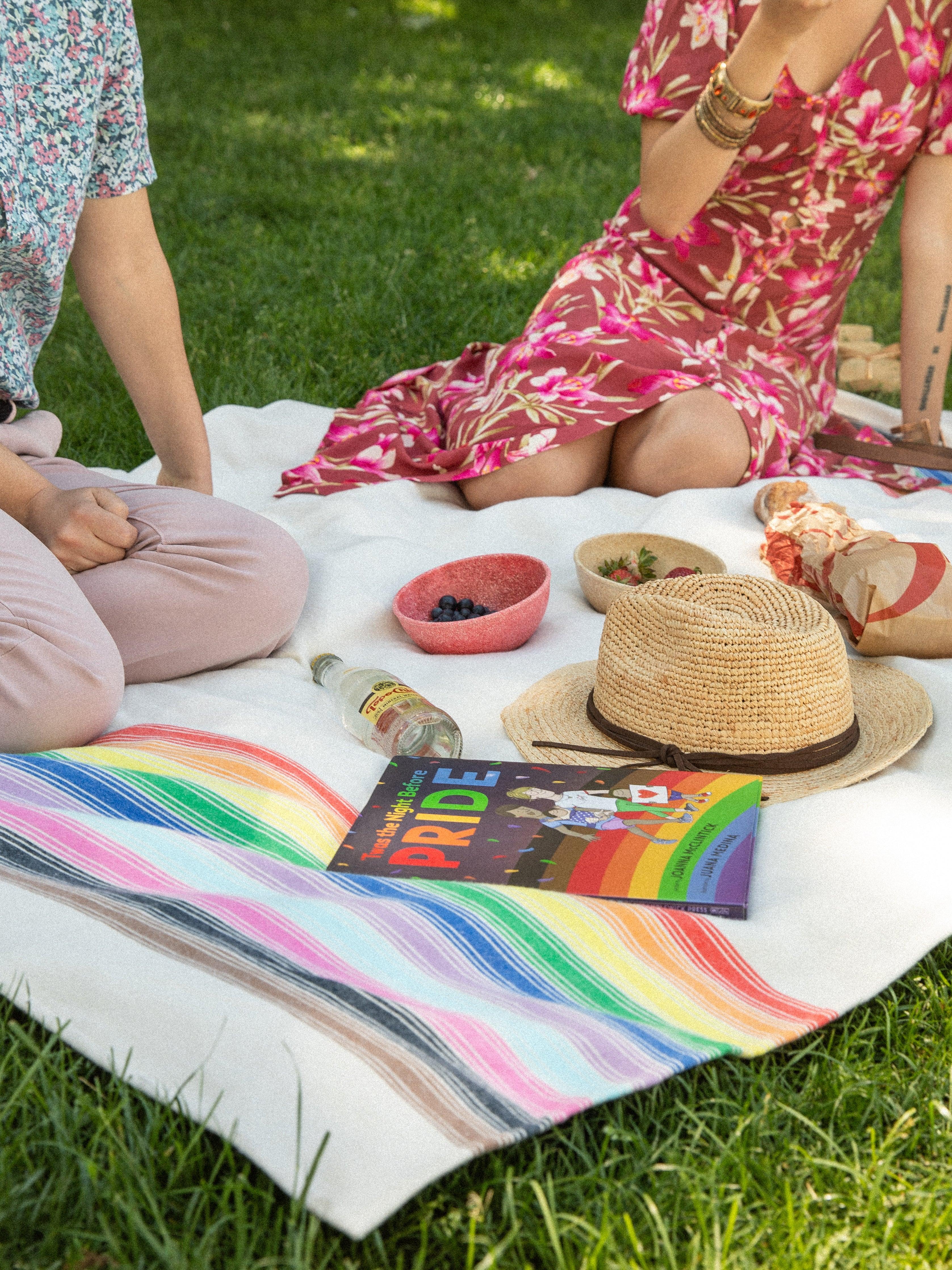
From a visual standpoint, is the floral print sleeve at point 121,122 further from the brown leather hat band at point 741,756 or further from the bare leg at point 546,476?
the brown leather hat band at point 741,756

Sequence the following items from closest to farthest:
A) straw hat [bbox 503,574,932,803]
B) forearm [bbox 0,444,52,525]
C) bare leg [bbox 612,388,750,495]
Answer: straw hat [bbox 503,574,932,803]
forearm [bbox 0,444,52,525]
bare leg [bbox 612,388,750,495]

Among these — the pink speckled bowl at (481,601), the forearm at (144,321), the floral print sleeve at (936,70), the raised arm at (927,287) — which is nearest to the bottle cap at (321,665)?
the pink speckled bowl at (481,601)

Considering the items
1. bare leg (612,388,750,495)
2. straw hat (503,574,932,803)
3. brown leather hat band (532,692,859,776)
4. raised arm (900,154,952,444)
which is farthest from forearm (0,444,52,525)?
raised arm (900,154,952,444)

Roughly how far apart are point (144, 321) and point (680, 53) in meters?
1.25

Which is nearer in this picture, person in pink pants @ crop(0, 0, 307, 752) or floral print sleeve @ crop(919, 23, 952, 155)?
person in pink pants @ crop(0, 0, 307, 752)

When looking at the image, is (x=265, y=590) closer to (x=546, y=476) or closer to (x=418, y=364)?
(x=546, y=476)

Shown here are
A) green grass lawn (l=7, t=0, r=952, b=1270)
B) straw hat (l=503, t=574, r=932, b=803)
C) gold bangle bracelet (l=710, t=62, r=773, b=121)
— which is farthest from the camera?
gold bangle bracelet (l=710, t=62, r=773, b=121)

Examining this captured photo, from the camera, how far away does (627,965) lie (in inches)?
43.9

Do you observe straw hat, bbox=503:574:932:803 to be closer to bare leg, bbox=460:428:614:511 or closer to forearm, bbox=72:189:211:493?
bare leg, bbox=460:428:614:511

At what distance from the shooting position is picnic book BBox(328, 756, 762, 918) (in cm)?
125

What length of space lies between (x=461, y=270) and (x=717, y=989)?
2920 mm

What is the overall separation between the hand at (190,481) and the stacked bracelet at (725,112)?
3.74ft

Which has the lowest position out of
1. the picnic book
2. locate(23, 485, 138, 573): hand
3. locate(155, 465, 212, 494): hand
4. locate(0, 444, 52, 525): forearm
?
the picnic book

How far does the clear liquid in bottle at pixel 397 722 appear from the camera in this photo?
1.55m
